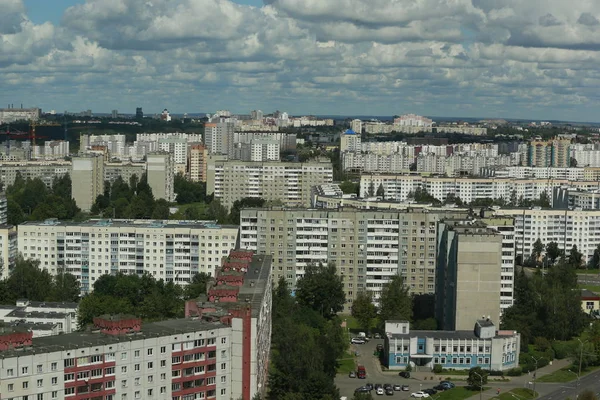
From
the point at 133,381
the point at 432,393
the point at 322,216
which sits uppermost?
the point at 322,216

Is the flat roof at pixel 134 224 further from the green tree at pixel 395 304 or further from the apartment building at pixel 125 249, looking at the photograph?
the green tree at pixel 395 304

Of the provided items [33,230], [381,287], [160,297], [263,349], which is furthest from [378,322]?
[33,230]

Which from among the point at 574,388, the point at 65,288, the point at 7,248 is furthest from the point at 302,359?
the point at 7,248

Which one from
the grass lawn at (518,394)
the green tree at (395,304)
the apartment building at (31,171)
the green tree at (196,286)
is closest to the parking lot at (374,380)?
the grass lawn at (518,394)

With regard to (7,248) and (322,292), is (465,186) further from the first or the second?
(7,248)

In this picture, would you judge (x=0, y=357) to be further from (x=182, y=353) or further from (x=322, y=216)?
(x=322, y=216)

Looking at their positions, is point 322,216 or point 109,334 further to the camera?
point 322,216

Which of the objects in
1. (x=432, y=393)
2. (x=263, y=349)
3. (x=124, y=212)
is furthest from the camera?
(x=124, y=212)
